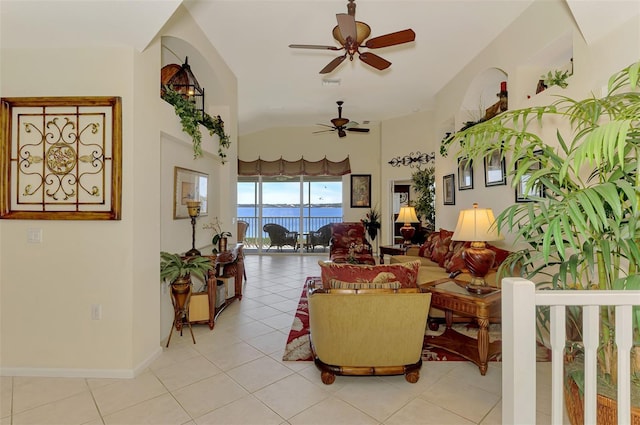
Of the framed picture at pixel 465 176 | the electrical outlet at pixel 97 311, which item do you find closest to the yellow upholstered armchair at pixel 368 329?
the electrical outlet at pixel 97 311

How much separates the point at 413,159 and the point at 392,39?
4.49 meters

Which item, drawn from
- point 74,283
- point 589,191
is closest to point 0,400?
point 74,283

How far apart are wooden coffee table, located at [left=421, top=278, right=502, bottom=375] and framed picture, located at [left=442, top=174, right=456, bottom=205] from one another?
2311 millimetres

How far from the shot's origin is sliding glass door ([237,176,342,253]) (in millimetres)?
8641

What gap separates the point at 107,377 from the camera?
246cm

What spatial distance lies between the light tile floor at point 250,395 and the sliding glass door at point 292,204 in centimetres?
582

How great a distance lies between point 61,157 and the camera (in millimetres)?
2492

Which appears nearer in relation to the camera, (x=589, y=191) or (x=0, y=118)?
(x=589, y=191)

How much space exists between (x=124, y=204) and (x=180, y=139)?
1056 millimetres

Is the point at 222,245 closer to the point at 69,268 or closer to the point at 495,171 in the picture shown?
the point at 69,268

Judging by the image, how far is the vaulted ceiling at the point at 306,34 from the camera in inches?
86.7

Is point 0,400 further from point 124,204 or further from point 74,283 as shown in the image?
point 124,204

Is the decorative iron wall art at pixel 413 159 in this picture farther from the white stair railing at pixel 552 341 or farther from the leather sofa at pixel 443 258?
the white stair railing at pixel 552 341

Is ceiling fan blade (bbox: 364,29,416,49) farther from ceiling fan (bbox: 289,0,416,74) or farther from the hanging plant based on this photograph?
the hanging plant
